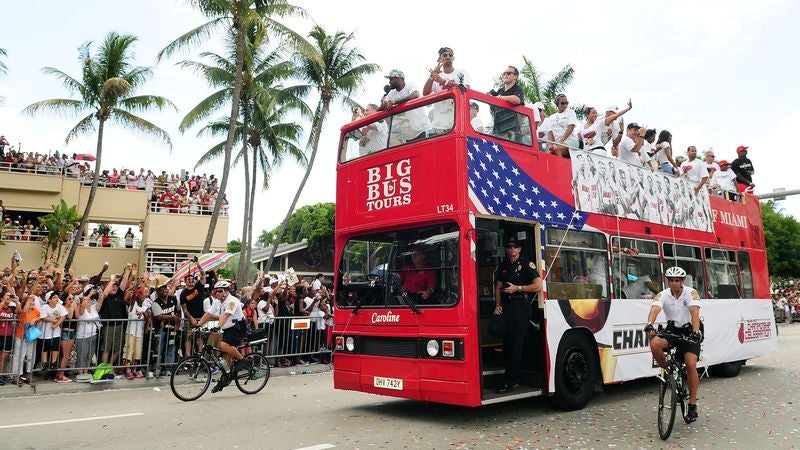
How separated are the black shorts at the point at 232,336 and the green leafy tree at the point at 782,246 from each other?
4345cm

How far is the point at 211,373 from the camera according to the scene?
947cm

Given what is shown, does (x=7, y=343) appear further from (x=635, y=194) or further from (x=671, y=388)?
(x=635, y=194)

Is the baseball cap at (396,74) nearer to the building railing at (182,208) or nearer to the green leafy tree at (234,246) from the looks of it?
the building railing at (182,208)

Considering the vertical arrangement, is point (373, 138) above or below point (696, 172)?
below

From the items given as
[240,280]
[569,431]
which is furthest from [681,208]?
[240,280]

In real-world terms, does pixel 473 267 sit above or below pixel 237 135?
below

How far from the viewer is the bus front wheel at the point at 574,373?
25.2ft

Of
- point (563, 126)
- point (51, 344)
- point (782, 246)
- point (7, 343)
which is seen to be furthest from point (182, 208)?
point (782, 246)

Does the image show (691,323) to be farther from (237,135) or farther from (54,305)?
(237,135)

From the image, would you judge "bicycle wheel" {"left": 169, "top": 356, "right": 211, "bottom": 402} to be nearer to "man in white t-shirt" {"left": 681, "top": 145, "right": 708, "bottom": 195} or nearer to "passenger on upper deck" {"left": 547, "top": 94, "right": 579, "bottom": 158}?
"passenger on upper deck" {"left": 547, "top": 94, "right": 579, "bottom": 158}

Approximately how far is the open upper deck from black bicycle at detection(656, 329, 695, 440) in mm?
2125

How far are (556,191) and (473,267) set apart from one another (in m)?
2.22

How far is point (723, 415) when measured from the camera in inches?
303

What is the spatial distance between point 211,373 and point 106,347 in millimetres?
2937
